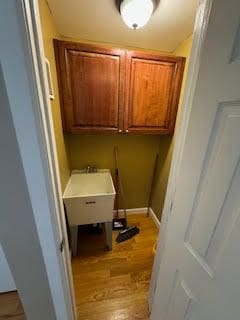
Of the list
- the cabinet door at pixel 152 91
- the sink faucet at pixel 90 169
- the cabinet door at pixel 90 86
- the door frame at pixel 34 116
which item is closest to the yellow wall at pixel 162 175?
the cabinet door at pixel 152 91

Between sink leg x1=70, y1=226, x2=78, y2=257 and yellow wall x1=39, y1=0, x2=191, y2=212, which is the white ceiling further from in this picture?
sink leg x1=70, y1=226, x2=78, y2=257

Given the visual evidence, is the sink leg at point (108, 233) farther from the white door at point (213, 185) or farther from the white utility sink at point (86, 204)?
the white door at point (213, 185)

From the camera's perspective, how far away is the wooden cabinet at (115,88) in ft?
4.35

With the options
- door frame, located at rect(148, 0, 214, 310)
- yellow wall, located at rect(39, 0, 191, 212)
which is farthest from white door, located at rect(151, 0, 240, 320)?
yellow wall, located at rect(39, 0, 191, 212)

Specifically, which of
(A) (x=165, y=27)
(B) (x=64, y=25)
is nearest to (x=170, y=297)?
(A) (x=165, y=27)

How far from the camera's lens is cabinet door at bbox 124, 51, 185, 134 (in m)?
1.43

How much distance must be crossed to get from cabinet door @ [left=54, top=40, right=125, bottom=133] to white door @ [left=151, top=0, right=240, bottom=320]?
983 millimetres

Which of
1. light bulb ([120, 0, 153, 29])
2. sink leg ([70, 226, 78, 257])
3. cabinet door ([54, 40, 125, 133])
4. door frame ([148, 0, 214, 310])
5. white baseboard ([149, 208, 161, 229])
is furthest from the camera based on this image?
white baseboard ([149, 208, 161, 229])

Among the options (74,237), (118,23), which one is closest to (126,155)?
(74,237)

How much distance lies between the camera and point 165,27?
50.3 inches

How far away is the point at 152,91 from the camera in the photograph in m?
1.52

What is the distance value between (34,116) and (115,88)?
45.4 inches

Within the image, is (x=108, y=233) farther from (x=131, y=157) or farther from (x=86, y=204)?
(x=131, y=157)

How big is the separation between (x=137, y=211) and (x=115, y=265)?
0.93 m
